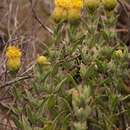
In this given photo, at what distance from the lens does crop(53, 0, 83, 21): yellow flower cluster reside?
69.7 inches

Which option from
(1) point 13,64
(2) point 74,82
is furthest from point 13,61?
(2) point 74,82

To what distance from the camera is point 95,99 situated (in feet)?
6.07

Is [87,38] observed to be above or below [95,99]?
above

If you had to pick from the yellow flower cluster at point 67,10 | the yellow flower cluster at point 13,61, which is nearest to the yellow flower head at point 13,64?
the yellow flower cluster at point 13,61

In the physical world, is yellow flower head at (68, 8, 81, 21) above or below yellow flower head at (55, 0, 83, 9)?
below

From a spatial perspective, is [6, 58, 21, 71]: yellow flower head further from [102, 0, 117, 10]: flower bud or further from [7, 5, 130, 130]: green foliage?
[102, 0, 117, 10]: flower bud

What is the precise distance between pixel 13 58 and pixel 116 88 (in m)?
0.45

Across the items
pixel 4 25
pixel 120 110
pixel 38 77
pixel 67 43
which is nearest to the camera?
pixel 38 77

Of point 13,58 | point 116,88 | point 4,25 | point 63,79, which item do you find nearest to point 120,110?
point 116,88

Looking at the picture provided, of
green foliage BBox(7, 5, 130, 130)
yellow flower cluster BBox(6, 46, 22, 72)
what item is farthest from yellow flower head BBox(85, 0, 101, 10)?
yellow flower cluster BBox(6, 46, 22, 72)

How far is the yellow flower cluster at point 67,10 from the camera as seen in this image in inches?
69.7

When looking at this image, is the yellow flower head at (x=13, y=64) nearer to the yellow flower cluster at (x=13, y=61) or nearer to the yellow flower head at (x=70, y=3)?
the yellow flower cluster at (x=13, y=61)

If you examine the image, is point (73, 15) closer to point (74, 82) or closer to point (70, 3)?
point (70, 3)

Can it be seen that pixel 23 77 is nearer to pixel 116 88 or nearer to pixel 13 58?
pixel 13 58
